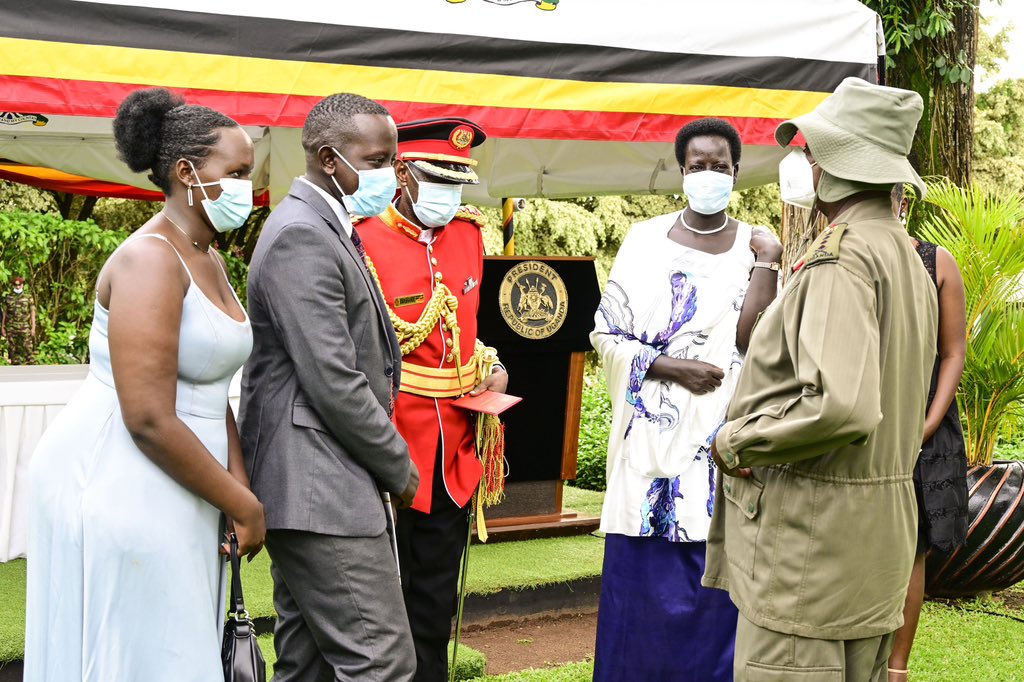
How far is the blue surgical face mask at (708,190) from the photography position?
3895 mm

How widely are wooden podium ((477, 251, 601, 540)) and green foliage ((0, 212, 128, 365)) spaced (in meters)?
2.90

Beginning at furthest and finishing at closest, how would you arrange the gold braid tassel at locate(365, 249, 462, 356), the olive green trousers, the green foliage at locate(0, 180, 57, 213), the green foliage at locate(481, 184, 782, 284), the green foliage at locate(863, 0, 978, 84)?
the green foliage at locate(481, 184, 782, 284) → the green foliage at locate(0, 180, 57, 213) → the green foliage at locate(863, 0, 978, 84) → the gold braid tassel at locate(365, 249, 462, 356) → the olive green trousers

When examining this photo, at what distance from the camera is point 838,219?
2.71 metres

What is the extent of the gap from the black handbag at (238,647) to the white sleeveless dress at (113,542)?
3.9 inches

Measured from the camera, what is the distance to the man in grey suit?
2.76m

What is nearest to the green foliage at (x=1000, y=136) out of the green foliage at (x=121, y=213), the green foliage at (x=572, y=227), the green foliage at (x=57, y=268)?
the green foliage at (x=572, y=227)

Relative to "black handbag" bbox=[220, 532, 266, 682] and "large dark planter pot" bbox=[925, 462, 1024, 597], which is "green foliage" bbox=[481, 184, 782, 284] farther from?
"black handbag" bbox=[220, 532, 266, 682]

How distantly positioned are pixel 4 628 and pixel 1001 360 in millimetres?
5172

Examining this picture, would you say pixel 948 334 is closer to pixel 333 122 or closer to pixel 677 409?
pixel 677 409

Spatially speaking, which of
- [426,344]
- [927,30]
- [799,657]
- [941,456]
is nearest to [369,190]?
[426,344]

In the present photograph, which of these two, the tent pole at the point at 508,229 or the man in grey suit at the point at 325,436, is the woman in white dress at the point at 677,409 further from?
the tent pole at the point at 508,229

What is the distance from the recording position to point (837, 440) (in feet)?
8.10

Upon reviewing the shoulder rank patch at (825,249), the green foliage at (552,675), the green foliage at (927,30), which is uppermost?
the green foliage at (927,30)

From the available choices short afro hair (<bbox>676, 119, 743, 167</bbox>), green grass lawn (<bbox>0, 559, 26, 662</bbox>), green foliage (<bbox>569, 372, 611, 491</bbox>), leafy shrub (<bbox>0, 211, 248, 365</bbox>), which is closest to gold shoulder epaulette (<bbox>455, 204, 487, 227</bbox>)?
short afro hair (<bbox>676, 119, 743, 167</bbox>)
